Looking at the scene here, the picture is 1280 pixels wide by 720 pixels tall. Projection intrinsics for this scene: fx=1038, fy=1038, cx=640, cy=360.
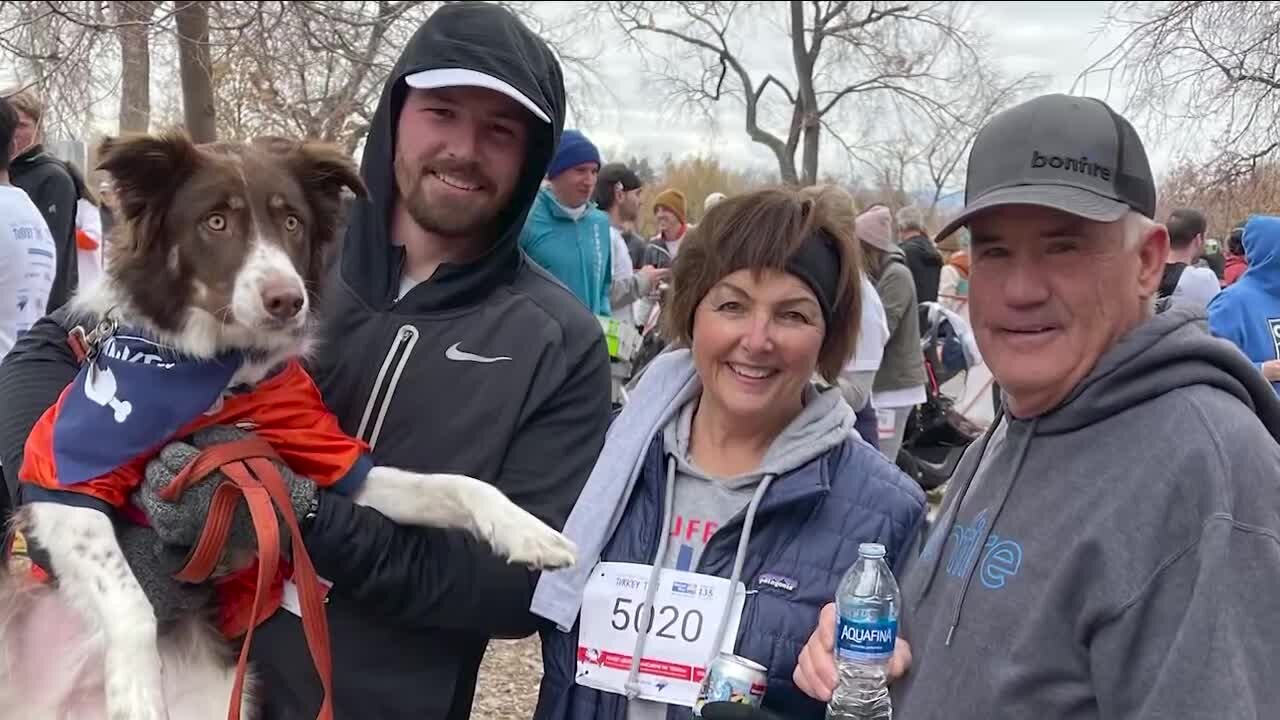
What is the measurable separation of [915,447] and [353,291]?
7.76m

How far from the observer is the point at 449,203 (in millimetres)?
2746

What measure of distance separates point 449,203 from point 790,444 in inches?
43.0

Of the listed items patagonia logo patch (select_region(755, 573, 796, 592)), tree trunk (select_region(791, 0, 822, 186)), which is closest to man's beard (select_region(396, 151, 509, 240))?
patagonia logo patch (select_region(755, 573, 796, 592))

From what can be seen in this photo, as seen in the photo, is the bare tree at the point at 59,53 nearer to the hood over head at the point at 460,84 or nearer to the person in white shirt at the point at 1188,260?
the hood over head at the point at 460,84

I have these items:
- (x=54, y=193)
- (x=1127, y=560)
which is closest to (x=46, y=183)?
(x=54, y=193)

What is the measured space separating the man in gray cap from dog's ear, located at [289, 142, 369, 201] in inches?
63.7

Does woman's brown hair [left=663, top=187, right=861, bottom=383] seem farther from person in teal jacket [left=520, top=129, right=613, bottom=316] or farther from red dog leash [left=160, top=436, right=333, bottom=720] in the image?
person in teal jacket [left=520, top=129, right=613, bottom=316]

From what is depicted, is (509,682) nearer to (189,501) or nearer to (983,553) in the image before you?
(189,501)

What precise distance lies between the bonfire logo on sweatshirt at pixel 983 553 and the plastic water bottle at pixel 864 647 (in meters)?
0.14

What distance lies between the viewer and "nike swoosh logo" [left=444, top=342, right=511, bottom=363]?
265 centimetres

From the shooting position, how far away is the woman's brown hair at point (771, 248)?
2551 mm

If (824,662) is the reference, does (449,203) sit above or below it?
above

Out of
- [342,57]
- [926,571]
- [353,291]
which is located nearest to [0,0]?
[342,57]

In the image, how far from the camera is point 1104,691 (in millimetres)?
1620
